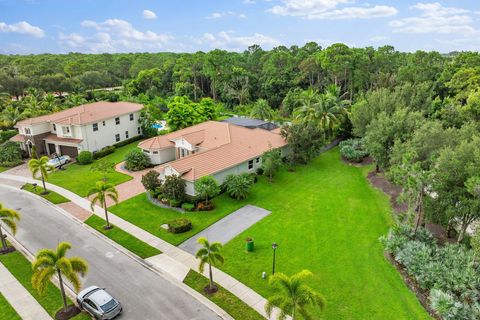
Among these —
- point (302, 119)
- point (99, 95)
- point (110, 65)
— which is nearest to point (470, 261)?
point (302, 119)

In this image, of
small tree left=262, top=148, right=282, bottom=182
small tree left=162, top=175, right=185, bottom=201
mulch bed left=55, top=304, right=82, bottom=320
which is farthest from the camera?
small tree left=262, top=148, right=282, bottom=182

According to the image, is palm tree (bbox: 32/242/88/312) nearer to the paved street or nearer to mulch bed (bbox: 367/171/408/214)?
the paved street

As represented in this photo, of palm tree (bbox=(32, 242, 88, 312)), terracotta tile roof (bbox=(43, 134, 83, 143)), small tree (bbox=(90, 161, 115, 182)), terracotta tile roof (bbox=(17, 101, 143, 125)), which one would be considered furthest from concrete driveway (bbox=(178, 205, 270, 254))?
terracotta tile roof (bbox=(17, 101, 143, 125))

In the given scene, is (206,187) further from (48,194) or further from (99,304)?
(48,194)

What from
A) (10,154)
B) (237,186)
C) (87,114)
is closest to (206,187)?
(237,186)

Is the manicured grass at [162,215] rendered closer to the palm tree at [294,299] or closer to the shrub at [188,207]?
the shrub at [188,207]

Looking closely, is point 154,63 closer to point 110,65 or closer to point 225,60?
point 110,65
